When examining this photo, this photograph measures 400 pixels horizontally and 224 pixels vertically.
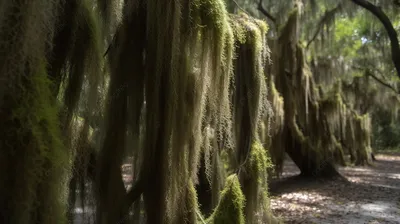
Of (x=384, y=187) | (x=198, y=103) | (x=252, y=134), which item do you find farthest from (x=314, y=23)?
(x=198, y=103)

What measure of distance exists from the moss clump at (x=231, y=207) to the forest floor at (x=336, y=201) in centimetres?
411

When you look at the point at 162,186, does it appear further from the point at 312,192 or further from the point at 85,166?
the point at 312,192

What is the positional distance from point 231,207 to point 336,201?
6.94 m

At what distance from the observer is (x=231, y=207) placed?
13.1 ft

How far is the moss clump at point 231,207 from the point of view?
12.9 ft

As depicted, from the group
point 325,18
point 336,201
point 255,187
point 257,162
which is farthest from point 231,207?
point 325,18

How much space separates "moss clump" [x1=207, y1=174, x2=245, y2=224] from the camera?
3928 mm

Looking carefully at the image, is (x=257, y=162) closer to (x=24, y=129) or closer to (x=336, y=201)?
(x=24, y=129)

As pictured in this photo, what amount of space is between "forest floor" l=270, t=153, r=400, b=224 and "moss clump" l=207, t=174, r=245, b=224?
411cm

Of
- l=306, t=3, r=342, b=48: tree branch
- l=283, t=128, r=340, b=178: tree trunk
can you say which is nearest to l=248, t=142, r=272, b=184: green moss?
l=283, t=128, r=340, b=178: tree trunk

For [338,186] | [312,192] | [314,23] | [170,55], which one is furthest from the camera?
[314,23]

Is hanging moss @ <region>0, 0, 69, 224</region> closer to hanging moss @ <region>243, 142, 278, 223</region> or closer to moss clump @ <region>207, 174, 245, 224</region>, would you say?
moss clump @ <region>207, 174, 245, 224</region>

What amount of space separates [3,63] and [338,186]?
→ 11.7 meters

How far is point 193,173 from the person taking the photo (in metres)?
3.85
